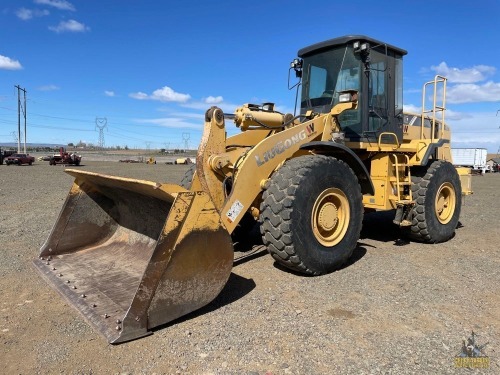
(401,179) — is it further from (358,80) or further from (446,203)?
(358,80)

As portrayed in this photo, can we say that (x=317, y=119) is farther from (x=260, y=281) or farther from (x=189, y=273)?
(x=189, y=273)

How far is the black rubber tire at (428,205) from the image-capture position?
20.4ft

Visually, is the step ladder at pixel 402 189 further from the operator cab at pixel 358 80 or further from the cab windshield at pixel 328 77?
the cab windshield at pixel 328 77

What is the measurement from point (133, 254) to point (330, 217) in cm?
235

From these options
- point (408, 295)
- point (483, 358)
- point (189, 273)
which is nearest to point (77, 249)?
point (189, 273)

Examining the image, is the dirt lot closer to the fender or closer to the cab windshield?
the fender

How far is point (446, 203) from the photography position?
695 cm

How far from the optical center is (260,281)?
4.47 meters

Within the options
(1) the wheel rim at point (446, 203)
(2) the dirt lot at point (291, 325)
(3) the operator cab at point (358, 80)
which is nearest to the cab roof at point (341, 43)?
(3) the operator cab at point (358, 80)

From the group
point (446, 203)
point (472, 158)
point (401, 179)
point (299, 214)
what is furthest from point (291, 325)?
point (472, 158)

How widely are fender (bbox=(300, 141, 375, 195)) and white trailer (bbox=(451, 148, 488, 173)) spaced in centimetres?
4061

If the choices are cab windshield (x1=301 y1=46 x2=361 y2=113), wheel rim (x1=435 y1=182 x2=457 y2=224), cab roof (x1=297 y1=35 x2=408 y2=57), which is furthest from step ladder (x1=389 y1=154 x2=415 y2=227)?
cab roof (x1=297 y1=35 x2=408 y2=57)

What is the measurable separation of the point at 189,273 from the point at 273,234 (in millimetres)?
1172

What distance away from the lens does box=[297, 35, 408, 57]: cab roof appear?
5773mm
